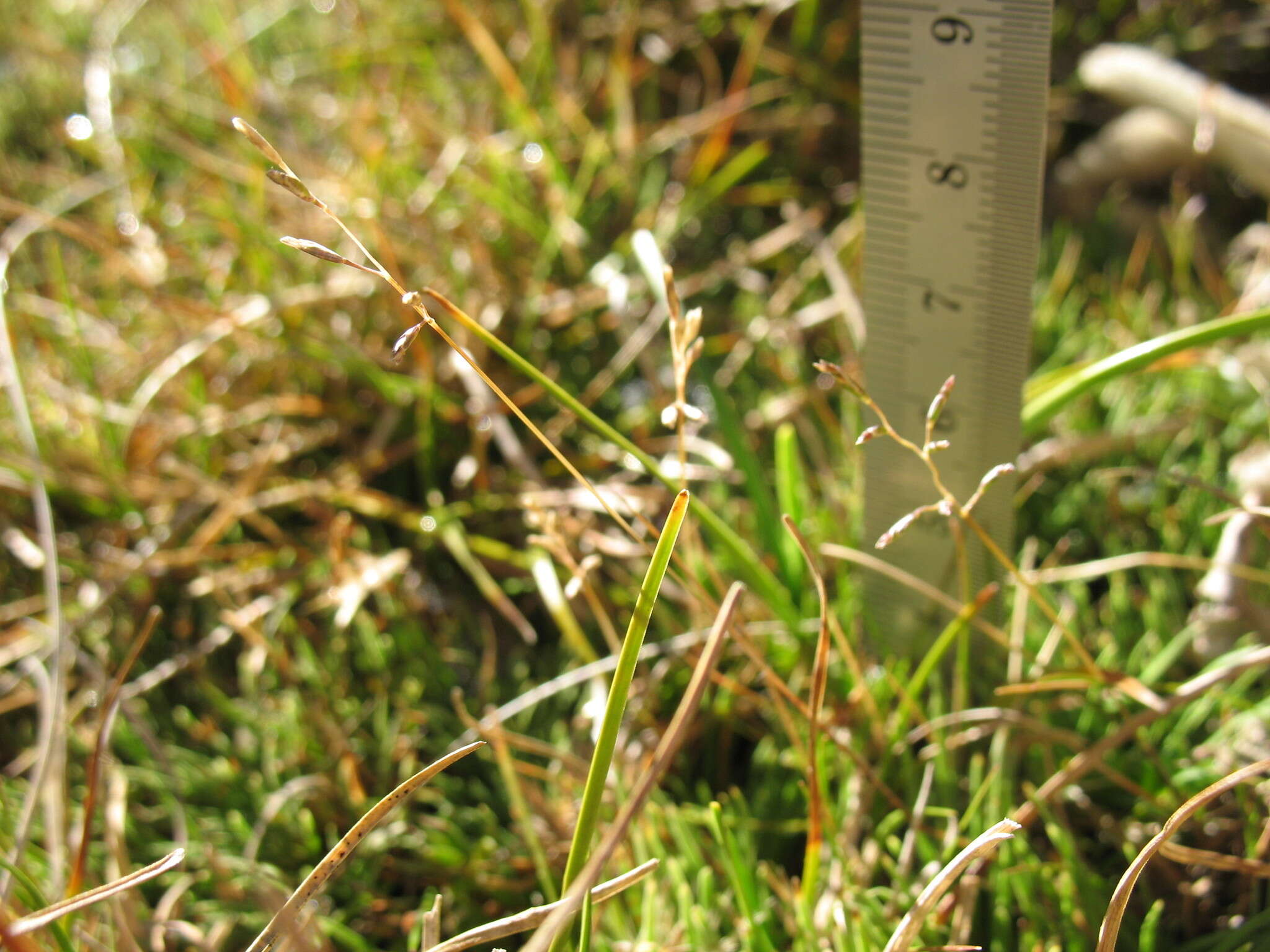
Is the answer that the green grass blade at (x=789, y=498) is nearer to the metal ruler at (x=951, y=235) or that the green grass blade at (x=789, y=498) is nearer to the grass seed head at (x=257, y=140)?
the metal ruler at (x=951, y=235)

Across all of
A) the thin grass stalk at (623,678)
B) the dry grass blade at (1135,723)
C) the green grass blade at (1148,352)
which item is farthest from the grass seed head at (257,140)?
the dry grass blade at (1135,723)

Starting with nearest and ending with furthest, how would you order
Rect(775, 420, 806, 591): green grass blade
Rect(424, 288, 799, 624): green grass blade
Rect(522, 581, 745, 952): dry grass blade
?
Rect(522, 581, 745, 952): dry grass blade → Rect(424, 288, 799, 624): green grass blade → Rect(775, 420, 806, 591): green grass blade

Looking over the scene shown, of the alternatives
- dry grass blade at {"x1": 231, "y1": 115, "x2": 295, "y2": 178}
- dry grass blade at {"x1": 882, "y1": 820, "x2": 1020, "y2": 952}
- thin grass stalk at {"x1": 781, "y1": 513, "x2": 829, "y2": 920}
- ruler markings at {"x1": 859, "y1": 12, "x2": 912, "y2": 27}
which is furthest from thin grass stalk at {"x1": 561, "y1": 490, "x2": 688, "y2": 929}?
ruler markings at {"x1": 859, "y1": 12, "x2": 912, "y2": 27}

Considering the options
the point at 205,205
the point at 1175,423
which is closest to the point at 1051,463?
the point at 1175,423

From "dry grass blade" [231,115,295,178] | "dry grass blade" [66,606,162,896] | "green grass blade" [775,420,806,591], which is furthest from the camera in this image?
"green grass blade" [775,420,806,591]

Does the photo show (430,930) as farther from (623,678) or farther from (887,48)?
(887,48)

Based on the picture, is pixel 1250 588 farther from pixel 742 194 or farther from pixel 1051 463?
pixel 742 194

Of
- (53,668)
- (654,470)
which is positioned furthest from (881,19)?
A: (53,668)

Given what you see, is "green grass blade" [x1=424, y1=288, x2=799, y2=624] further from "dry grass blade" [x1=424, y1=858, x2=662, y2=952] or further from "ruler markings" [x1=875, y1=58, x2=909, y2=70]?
"ruler markings" [x1=875, y1=58, x2=909, y2=70]
